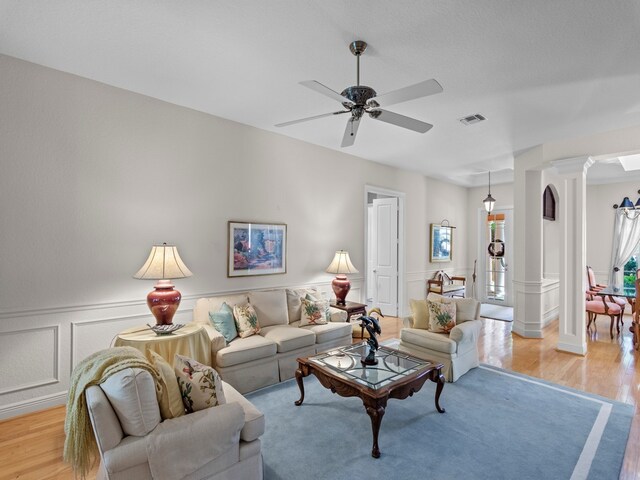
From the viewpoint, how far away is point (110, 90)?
3.15 metres

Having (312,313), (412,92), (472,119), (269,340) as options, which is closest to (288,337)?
(269,340)

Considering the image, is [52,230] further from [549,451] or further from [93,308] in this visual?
[549,451]

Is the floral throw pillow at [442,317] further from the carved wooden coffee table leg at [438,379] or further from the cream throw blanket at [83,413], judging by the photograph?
the cream throw blanket at [83,413]

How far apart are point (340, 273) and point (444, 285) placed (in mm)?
3183

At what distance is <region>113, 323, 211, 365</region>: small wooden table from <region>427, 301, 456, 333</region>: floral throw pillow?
7.90 ft

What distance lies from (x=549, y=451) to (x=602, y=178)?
6.88 m

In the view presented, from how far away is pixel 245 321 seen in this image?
3.46 m

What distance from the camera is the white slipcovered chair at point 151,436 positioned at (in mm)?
1516

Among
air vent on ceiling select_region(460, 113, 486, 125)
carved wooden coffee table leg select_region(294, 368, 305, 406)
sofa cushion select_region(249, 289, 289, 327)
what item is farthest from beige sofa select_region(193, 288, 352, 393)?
air vent on ceiling select_region(460, 113, 486, 125)

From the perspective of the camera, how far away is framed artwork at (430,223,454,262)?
23.3 feet

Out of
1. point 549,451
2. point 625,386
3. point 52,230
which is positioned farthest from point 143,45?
point 625,386

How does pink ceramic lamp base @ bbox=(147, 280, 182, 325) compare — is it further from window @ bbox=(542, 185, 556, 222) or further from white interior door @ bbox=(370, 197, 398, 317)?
window @ bbox=(542, 185, 556, 222)

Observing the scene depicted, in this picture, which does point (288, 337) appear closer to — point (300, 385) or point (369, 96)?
point (300, 385)

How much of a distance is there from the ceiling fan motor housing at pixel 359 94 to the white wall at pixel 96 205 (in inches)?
82.5
